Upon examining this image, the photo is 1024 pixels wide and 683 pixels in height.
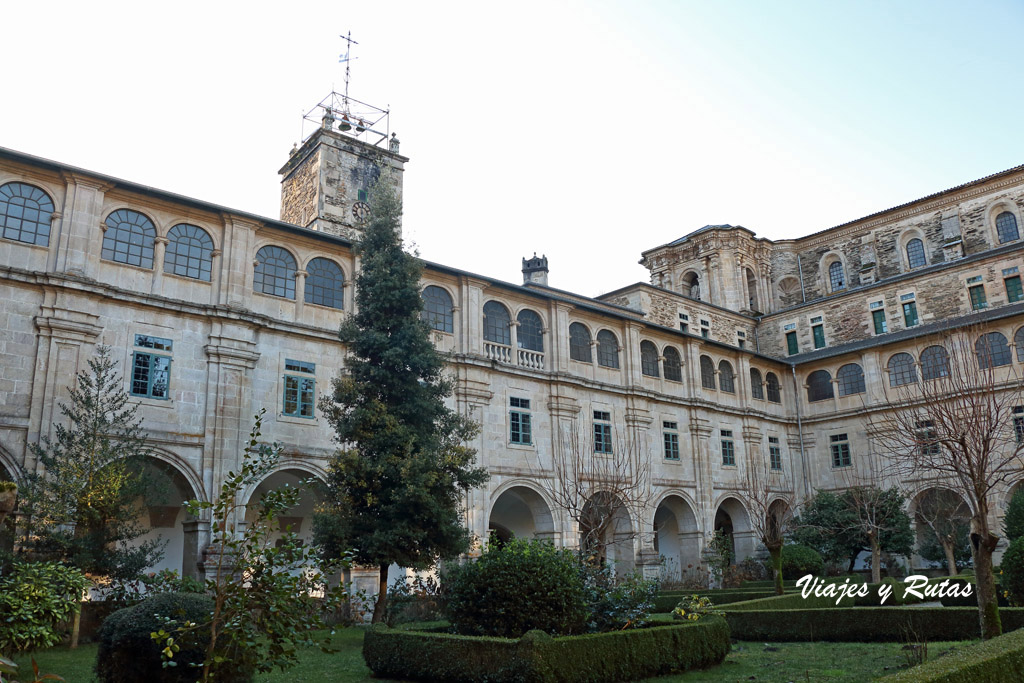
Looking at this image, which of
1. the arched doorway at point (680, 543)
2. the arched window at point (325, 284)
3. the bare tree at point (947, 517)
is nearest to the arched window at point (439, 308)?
the arched window at point (325, 284)

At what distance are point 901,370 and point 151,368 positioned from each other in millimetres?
29164

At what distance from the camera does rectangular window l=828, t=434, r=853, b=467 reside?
3553cm

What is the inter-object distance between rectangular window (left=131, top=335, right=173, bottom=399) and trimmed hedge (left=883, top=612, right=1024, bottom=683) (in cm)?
1713

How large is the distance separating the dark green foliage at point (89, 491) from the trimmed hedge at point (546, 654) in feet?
22.4

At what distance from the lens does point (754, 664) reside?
12320 millimetres

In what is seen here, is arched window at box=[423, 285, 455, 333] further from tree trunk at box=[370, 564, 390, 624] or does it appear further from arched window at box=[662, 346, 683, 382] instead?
arched window at box=[662, 346, 683, 382]

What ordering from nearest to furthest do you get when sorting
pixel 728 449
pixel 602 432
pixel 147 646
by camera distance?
pixel 147 646 < pixel 602 432 < pixel 728 449

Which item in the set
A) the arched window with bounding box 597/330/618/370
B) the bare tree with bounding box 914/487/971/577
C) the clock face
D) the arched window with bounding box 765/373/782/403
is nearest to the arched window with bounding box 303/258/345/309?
the clock face

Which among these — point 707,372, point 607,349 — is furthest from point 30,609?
point 707,372

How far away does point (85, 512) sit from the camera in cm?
1550

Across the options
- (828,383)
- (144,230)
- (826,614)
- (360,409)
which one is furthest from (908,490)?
(144,230)

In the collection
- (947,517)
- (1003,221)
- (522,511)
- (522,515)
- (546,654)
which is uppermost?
(1003,221)

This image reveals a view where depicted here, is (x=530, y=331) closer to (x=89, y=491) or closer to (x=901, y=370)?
(x=89, y=491)

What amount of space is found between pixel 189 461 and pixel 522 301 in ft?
40.4
